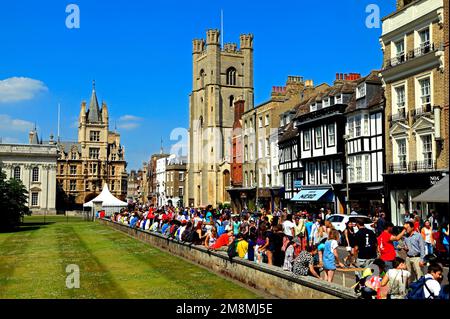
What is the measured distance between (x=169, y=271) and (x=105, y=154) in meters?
93.2

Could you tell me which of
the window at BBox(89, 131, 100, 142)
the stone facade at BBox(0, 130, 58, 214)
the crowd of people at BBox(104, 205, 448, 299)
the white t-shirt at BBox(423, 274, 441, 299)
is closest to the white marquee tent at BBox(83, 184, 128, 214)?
the stone facade at BBox(0, 130, 58, 214)

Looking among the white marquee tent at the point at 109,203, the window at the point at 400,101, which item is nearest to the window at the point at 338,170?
the window at the point at 400,101

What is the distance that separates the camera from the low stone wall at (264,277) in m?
11.6

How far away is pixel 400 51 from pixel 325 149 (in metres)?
11.9

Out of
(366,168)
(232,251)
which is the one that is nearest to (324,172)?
(366,168)

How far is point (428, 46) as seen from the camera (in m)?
28.6

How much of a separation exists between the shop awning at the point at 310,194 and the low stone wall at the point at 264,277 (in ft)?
65.4

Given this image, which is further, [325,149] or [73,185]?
[73,185]

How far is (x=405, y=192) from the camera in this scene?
30922 mm

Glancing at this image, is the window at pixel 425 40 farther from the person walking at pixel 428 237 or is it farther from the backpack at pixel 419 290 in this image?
the backpack at pixel 419 290

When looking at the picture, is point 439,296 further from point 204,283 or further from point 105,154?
point 105,154

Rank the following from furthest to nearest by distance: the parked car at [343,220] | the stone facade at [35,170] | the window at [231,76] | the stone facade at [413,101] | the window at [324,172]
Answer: the window at [231,76] < the stone facade at [35,170] < the window at [324,172] < the stone facade at [413,101] < the parked car at [343,220]

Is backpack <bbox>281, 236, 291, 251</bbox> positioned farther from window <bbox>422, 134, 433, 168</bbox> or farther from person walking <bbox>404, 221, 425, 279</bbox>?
window <bbox>422, 134, 433, 168</bbox>

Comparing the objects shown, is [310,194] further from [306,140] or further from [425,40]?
[425,40]
